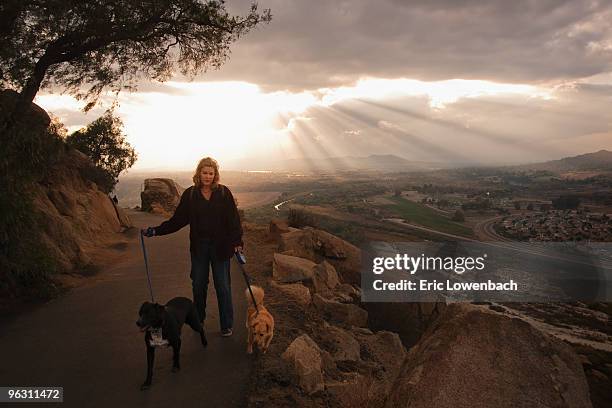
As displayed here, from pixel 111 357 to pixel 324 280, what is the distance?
681 cm

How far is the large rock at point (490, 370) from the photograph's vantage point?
10.4 ft

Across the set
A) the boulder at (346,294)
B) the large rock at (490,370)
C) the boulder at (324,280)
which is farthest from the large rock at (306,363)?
the boulder at (346,294)

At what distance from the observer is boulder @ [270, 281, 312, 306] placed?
30.8 feet

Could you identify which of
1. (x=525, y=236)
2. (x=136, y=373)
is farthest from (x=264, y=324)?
(x=525, y=236)

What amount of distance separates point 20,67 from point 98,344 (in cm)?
708

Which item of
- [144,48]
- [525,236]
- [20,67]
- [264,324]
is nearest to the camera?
[264,324]

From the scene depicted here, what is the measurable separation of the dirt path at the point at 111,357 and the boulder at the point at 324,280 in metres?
2.62

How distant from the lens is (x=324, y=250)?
15.3 m

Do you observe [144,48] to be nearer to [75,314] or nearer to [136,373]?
[75,314]

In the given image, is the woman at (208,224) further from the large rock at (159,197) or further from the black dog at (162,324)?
the large rock at (159,197)

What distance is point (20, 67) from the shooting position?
9570 mm

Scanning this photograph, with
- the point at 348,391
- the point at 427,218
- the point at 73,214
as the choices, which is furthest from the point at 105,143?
the point at 427,218

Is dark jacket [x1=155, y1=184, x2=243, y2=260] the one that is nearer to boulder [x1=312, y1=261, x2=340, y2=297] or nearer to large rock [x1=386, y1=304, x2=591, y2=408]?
large rock [x1=386, y1=304, x2=591, y2=408]

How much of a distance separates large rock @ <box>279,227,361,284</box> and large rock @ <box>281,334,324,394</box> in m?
8.32
